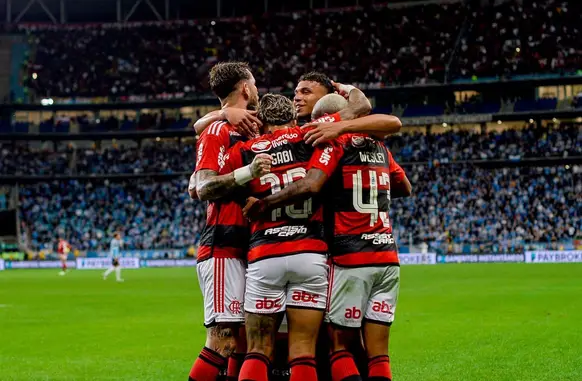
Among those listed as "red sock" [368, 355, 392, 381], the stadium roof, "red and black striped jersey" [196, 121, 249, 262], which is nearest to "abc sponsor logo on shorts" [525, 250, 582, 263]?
the stadium roof

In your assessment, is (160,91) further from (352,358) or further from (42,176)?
(352,358)

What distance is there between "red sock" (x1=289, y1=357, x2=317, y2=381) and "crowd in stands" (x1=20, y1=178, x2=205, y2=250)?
49304 millimetres

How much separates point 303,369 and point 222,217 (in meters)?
1.60

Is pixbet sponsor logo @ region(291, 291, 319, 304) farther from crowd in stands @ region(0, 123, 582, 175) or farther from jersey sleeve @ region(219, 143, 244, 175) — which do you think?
crowd in stands @ region(0, 123, 582, 175)

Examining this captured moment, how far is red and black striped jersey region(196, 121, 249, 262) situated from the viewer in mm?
7312

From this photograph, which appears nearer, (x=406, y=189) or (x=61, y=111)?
(x=406, y=189)

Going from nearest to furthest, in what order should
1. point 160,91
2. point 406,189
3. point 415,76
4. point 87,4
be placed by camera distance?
point 406,189 → point 415,76 → point 160,91 → point 87,4

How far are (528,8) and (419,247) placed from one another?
2188 centimetres

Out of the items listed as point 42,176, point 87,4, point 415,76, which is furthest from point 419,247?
point 87,4

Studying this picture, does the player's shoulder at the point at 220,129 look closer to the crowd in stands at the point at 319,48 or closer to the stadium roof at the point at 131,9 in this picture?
the crowd in stands at the point at 319,48

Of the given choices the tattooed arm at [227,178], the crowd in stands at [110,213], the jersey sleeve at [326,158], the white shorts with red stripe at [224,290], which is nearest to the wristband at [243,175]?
the tattooed arm at [227,178]

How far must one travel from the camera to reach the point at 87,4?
71375 mm

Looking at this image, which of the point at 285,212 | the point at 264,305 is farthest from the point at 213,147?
the point at 264,305

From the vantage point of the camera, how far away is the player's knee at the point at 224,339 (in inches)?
287
